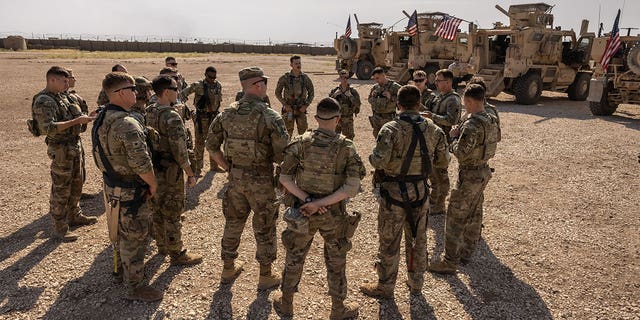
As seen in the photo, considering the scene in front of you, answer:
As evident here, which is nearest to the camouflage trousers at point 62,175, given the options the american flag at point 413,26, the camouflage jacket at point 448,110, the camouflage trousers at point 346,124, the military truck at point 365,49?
the camouflage trousers at point 346,124

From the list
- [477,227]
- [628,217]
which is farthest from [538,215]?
[477,227]

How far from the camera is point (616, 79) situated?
12844 millimetres

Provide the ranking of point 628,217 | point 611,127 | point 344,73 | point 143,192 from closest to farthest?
1. point 143,192
2. point 628,217
3. point 344,73
4. point 611,127

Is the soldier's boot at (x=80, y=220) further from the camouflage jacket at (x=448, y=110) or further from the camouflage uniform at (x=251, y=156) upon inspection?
the camouflage jacket at (x=448, y=110)

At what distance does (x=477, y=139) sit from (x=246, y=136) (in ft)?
7.72

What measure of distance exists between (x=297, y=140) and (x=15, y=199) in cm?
562

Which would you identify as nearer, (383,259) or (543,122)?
(383,259)

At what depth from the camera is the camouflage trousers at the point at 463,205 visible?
4402 millimetres

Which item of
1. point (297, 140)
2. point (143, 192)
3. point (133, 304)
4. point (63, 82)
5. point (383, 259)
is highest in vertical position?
point (63, 82)

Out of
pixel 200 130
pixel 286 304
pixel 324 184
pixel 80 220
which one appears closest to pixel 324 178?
pixel 324 184

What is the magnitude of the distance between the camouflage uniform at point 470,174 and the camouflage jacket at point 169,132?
9.40 feet

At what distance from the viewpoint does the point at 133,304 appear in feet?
13.0

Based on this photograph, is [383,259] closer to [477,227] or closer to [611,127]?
[477,227]

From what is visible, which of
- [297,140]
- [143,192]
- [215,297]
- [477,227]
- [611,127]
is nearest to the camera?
[297,140]
